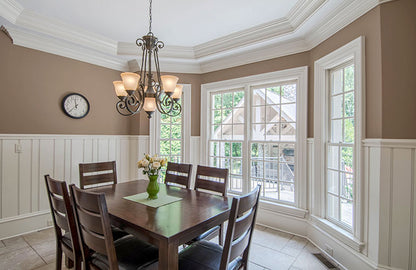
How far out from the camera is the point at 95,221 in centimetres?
140

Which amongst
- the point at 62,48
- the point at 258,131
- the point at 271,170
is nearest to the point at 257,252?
the point at 271,170

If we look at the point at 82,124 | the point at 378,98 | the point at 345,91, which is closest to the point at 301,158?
the point at 345,91

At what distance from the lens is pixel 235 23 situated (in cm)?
291

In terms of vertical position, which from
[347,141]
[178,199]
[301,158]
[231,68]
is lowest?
[178,199]

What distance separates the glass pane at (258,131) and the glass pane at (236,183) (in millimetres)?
764

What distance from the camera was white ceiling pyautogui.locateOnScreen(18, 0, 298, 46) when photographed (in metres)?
2.49

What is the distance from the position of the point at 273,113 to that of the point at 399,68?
1644mm

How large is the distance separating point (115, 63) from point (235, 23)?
7.58 feet

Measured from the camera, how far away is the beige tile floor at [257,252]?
7.56 ft

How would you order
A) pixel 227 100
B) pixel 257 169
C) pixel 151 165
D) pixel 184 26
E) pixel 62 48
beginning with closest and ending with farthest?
pixel 151 165
pixel 184 26
pixel 62 48
pixel 257 169
pixel 227 100

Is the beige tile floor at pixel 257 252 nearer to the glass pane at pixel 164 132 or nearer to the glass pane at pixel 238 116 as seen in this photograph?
the glass pane at pixel 238 116

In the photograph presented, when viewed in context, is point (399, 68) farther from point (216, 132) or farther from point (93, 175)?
point (93, 175)

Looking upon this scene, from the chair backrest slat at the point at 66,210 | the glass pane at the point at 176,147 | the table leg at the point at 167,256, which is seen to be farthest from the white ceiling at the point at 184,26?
the table leg at the point at 167,256

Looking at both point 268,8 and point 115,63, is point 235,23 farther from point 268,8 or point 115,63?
point 115,63
